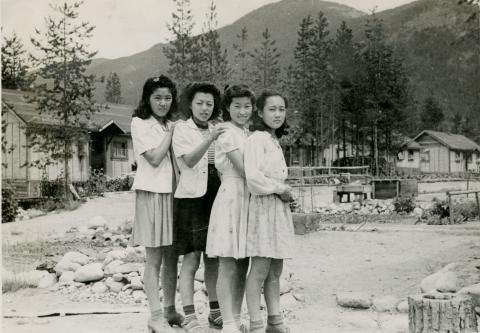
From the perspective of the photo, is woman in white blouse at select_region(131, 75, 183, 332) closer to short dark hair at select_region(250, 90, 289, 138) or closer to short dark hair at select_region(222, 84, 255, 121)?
short dark hair at select_region(222, 84, 255, 121)

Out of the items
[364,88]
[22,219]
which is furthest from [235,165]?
[364,88]

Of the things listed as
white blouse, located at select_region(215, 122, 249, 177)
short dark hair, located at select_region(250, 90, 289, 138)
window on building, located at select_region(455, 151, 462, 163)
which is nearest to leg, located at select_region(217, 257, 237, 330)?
white blouse, located at select_region(215, 122, 249, 177)

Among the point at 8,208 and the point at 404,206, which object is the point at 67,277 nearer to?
the point at 8,208

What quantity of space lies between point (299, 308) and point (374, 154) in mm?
34034

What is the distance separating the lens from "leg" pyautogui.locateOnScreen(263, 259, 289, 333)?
4.01m

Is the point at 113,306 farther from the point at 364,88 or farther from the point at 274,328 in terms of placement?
the point at 364,88

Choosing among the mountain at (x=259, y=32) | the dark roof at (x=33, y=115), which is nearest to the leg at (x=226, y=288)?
the dark roof at (x=33, y=115)

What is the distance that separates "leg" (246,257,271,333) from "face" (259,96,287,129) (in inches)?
39.3

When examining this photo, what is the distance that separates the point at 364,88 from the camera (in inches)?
1489

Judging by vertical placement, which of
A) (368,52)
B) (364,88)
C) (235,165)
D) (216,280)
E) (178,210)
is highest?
(368,52)

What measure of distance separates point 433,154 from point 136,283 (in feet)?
153

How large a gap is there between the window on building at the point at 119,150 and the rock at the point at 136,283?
67.9ft

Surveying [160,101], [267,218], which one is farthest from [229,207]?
[160,101]

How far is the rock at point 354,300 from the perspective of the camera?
18.8 feet
